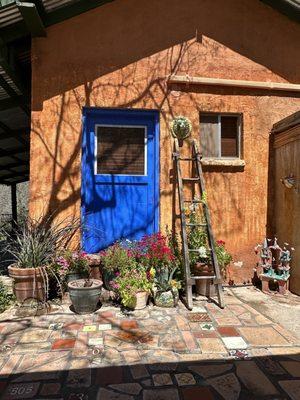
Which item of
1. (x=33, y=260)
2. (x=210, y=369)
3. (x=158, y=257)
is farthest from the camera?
(x=158, y=257)

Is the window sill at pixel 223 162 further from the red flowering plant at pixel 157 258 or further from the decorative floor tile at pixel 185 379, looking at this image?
the decorative floor tile at pixel 185 379

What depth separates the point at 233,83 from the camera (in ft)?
18.2

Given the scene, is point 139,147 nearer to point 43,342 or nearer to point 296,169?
point 296,169

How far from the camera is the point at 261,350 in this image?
3.26 meters

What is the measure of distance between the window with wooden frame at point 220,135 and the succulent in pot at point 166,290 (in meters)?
2.24

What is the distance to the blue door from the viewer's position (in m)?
5.46

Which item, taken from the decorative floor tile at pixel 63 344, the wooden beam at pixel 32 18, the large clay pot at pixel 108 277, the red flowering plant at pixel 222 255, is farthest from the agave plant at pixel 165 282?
the wooden beam at pixel 32 18

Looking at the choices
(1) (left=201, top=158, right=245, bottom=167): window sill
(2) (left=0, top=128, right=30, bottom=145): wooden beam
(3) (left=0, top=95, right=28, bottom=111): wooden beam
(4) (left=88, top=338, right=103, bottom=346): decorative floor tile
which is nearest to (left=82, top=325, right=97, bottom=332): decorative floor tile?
(4) (left=88, top=338, right=103, bottom=346): decorative floor tile

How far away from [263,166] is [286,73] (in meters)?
1.69

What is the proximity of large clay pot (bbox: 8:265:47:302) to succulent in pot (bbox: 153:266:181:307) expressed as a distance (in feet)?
4.87

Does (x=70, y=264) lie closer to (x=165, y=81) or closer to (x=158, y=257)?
(x=158, y=257)

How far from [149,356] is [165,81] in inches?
165

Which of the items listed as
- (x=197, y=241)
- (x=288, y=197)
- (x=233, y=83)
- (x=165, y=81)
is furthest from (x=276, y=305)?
(x=165, y=81)

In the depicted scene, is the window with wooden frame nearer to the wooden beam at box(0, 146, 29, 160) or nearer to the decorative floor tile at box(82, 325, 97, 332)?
the decorative floor tile at box(82, 325, 97, 332)
